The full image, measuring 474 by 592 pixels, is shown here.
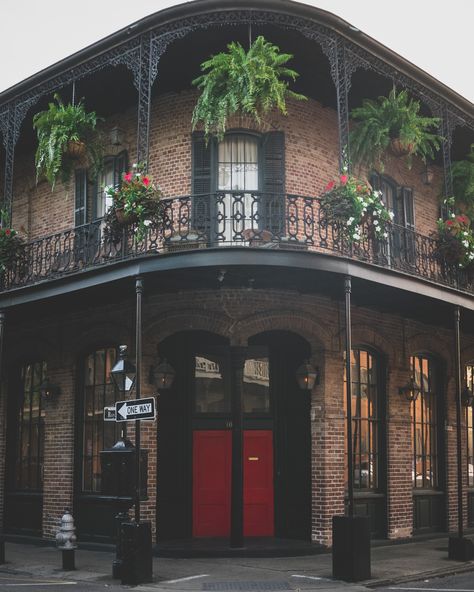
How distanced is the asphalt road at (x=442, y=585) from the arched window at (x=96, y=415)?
586 centimetres

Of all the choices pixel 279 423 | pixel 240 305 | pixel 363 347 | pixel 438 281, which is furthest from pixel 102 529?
pixel 438 281

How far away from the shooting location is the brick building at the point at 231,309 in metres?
12.8

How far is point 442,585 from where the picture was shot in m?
10.4

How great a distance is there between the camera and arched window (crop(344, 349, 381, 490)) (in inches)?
575

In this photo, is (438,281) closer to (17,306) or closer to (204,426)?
(204,426)

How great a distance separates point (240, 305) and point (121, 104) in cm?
466

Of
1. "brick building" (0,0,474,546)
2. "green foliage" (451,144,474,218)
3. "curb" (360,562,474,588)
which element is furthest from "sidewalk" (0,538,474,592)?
"green foliage" (451,144,474,218)

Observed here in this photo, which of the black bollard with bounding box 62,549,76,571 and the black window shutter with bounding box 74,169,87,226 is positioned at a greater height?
the black window shutter with bounding box 74,169,87,226

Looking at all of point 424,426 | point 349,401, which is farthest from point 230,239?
point 424,426

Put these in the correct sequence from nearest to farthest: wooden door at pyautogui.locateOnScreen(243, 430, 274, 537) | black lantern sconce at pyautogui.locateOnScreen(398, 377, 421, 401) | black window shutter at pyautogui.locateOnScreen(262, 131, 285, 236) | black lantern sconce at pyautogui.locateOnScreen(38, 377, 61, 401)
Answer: wooden door at pyautogui.locateOnScreen(243, 430, 274, 537), black window shutter at pyautogui.locateOnScreen(262, 131, 285, 236), black lantern sconce at pyautogui.locateOnScreen(38, 377, 61, 401), black lantern sconce at pyautogui.locateOnScreen(398, 377, 421, 401)

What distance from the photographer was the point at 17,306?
1386cm

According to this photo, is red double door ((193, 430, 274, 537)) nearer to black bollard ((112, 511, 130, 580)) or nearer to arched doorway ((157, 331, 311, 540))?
arched doorway ((157, 331, 311, 540))

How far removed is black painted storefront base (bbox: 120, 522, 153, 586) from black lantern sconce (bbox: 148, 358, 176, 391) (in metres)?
3.32

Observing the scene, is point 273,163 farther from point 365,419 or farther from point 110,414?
point 110,414
